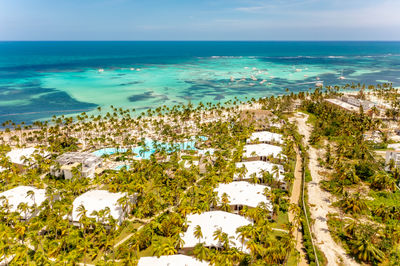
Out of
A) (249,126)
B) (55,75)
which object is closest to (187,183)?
(249,126)

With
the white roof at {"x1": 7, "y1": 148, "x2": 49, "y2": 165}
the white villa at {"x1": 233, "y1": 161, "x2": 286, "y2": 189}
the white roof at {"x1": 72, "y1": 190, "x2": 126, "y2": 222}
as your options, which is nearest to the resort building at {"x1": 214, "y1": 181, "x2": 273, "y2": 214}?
the white villa at {"x1": 233, "y1": 161, "x2": 286, "y2": 189}

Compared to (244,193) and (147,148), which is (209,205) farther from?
(147,148)

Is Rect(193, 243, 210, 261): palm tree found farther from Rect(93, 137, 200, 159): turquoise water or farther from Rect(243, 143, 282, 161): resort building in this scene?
Rect(93, 137, 200, 159): turquoise water

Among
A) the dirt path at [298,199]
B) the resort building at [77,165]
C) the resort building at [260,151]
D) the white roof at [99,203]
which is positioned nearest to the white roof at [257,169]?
the dirt path at [298,199]

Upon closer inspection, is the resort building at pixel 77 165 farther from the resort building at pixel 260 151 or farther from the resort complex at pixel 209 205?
the resort building at pixel 260 151

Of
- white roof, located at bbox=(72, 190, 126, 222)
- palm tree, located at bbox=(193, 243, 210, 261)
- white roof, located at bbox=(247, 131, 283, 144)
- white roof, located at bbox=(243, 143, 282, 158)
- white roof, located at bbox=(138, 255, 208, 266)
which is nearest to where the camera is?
white roof, located at bbox=(138, 255, 208, 266)

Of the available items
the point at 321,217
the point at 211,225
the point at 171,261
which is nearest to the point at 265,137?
the point at 321,217
